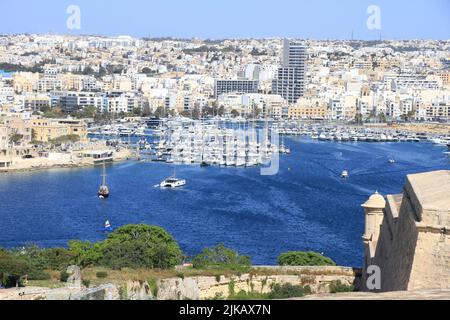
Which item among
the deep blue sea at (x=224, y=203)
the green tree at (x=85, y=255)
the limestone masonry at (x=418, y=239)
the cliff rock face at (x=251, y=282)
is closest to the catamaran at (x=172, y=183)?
the deep blue sea at (x=224, y=203)

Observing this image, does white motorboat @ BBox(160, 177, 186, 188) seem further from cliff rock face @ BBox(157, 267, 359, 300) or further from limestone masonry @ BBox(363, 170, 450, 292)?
limestone masonry @ BBox(363, 170, 450, 292)

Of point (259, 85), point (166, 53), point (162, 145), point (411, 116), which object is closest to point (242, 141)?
point (162, 145)

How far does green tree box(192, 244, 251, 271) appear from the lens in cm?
383

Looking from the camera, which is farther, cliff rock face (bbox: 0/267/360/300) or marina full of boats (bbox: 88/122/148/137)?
marina full of boats (bbox: 88/122/148/137)

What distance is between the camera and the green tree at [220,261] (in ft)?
12.6

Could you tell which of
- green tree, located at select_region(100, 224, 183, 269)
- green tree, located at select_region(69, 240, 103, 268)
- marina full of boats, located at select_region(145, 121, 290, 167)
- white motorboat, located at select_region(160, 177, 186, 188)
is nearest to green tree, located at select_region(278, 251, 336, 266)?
green tree, located at select_region(100, 224, 183, 269)

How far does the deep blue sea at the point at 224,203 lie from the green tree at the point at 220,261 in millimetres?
1736

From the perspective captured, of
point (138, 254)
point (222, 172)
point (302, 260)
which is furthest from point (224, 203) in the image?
point (138, 254)

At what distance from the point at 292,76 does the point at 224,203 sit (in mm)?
17064

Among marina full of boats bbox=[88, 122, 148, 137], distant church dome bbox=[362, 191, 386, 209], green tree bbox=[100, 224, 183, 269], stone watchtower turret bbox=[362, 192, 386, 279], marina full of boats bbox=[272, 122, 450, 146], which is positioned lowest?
marina full of boats bbox=[272, 122, 450, 146]

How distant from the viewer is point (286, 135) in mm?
18359

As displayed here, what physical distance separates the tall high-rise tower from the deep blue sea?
11.5 m

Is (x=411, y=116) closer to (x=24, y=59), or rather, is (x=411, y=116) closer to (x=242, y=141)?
(x=242, y=141)

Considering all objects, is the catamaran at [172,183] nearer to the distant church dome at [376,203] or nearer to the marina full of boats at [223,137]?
the marina full of boats at [223,137]
